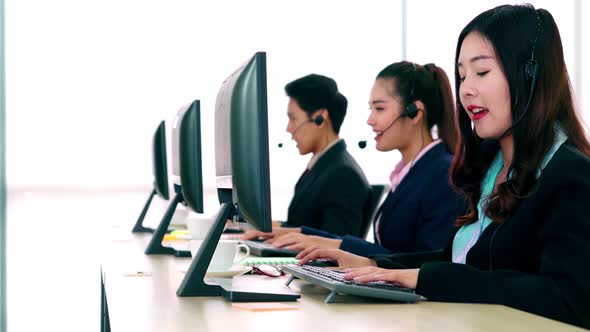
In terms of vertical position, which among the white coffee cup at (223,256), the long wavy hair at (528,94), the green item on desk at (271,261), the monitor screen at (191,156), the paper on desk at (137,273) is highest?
the long wavy hair at (528,94)

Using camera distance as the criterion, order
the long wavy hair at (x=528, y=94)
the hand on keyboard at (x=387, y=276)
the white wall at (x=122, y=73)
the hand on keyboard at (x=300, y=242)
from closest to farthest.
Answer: the hand on keyboard at (x=387, y=276) → the long wavy hair at (x=528, y=94) → the hand on keyboard at (x=300, y=242) → the white wall at (x=122, y=73)

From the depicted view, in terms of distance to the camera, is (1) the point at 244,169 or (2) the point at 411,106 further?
(2) the point at 411,106

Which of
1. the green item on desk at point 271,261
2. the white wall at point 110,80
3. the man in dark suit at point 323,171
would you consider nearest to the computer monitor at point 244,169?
the green item on desk at point 271,261

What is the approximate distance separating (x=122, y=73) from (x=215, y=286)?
10.8ft

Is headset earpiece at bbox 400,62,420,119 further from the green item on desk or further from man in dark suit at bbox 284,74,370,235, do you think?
the green item on desk

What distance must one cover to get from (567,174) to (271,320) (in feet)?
2.05

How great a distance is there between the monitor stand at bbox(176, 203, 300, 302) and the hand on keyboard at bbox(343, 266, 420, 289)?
0.12 meters

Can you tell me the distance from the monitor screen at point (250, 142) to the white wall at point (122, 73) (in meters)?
3.10

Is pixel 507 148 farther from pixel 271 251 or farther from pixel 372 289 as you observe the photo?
pixel 271 251

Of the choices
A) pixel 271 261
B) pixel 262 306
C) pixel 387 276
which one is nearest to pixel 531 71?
pixel 387 276

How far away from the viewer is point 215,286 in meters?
1.40

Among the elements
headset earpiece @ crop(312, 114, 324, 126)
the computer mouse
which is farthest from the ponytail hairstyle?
the computer mouse

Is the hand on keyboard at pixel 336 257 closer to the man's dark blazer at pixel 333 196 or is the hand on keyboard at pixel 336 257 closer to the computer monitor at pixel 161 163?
the man's dark blazer at pixel 333 196

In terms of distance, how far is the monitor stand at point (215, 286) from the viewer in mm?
1327
